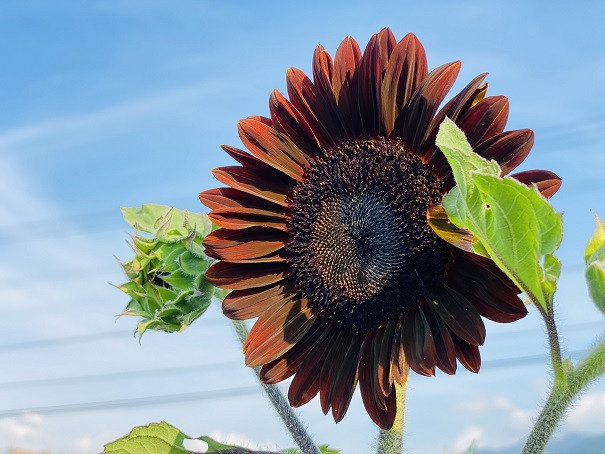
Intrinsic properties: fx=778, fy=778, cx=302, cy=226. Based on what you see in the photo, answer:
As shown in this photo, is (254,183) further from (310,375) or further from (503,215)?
(503,215)

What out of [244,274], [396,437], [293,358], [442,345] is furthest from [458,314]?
[244,274]

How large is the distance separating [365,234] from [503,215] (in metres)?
0.60

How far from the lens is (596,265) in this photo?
4.36ft

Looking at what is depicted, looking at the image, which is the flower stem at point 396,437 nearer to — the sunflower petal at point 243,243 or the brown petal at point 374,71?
the sunflower petal at point 243,243

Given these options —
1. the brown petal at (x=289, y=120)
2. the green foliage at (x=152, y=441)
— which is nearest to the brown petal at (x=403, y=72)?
the brown petal at (x=289, y=120)

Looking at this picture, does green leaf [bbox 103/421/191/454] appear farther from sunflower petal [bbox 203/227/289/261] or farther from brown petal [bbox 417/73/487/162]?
brown petal [bbox 417/73/487/162]

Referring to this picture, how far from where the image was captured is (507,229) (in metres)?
Answer: 1.30

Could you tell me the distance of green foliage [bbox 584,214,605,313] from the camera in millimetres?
1332

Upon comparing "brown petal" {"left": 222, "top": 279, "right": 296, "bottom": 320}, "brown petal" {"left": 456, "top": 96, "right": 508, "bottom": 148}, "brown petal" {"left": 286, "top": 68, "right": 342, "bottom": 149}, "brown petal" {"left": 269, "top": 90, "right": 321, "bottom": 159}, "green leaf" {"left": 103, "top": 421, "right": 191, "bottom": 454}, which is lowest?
"green leaf" {"left": 103, "top": 421, "right": 191, "bottom": 454}

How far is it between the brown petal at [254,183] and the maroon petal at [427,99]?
0.38m

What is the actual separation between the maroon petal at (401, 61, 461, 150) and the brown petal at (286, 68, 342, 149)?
0.69 feet

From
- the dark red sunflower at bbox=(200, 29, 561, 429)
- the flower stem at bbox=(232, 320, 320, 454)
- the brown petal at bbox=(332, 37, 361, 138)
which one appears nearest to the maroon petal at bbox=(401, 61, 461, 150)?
the dark red sunflower at bbox=(200, 29, 561, 429)

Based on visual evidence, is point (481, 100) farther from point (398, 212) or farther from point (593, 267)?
point (593, 267)

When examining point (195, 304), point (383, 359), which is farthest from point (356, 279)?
point (195, 304)
